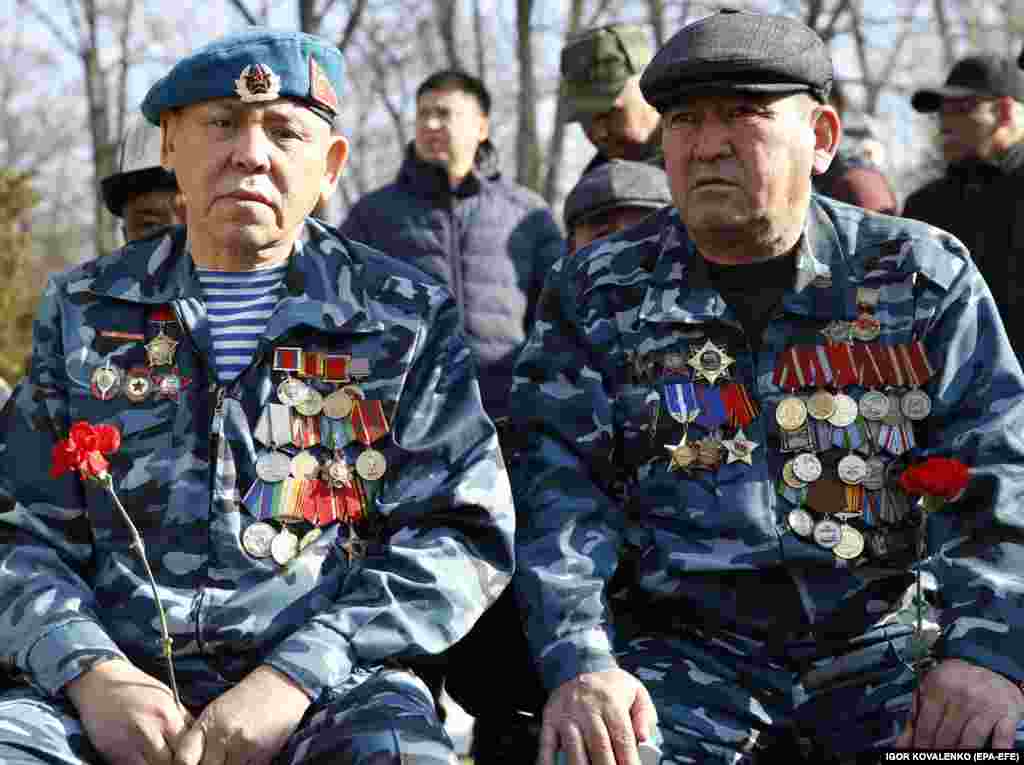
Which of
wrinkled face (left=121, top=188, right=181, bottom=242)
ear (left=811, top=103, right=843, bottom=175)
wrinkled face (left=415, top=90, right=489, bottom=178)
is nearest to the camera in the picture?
ear (left=811, top=103, right=843, bottom=175)

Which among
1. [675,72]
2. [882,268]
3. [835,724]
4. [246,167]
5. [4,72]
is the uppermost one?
[4,72]

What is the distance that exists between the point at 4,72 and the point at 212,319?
2673 centimetres

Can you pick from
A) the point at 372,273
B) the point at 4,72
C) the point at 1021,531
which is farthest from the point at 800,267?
the point at 4,72

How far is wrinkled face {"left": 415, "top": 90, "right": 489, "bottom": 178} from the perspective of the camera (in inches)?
212

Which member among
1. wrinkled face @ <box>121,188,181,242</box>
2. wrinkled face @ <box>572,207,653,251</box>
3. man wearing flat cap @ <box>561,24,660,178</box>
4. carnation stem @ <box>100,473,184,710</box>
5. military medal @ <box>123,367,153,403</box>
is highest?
man wearing flat cap @ <box>561,24,660,178</box>

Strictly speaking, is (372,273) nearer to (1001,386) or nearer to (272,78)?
(272,78)

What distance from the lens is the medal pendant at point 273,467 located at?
9.05 feet

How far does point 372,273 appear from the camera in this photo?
3023 mm

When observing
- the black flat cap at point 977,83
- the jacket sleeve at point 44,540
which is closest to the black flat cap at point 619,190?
the jacket sleeve at point 44,540

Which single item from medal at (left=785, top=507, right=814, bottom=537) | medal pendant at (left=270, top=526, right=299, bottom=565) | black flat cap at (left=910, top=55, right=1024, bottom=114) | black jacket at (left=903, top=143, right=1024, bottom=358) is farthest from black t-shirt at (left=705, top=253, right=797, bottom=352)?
black flat cap at (left=910, top=55, right=1024, bottom=114)

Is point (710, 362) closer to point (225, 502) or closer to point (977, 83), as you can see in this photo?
point (225, 502)

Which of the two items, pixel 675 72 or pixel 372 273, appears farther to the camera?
pixel 372 273

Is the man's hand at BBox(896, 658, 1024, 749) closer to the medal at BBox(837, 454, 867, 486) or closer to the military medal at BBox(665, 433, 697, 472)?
the medal at BBox(837, 454, 867, 486)

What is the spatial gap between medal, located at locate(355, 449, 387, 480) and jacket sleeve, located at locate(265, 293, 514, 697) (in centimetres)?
2
